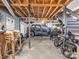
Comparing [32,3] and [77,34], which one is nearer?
[32,3]

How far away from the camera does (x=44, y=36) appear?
1719cm

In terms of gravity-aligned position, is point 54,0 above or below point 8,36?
above

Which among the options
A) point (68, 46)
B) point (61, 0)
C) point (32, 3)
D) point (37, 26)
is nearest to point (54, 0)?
point (61, 0)

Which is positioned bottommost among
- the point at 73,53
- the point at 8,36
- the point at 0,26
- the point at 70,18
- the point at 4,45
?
the point at 73,53

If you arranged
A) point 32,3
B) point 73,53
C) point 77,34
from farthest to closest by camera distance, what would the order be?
point 77,34
point 32,3
point 73,53

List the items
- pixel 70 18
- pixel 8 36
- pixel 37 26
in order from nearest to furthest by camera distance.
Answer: pixel 8 36, pixel 70 18, pixel 37 26

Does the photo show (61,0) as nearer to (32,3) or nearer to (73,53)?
(32,3)

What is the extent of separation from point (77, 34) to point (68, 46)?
2.61m

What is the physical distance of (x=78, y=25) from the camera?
9.70 m

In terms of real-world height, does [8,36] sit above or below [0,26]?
below

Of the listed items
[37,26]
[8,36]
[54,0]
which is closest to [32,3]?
[54,0]

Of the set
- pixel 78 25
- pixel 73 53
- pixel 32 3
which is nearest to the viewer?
pixel 73 53

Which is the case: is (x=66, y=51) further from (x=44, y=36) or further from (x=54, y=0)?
(x=44, y=36)

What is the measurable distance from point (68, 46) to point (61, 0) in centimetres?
218
